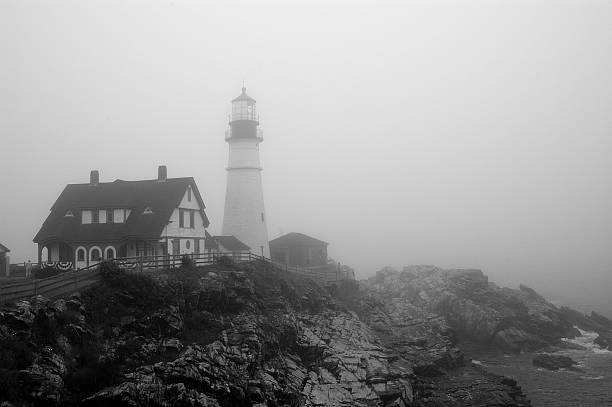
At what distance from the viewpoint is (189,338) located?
2577cm

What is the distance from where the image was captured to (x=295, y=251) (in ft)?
200

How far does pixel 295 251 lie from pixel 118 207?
24794mm

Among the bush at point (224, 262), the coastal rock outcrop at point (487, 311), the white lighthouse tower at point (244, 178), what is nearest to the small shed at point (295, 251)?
the white lighthouse tower at point (244, 178)

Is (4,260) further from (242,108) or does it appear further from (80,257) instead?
(242,108)

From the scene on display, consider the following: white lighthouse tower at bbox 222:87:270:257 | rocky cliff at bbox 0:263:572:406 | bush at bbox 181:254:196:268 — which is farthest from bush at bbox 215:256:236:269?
white lighthouse tower at bbox 222:87:270:257

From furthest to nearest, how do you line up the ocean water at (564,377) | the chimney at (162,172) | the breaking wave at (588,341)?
the breaking wave at (588,341) < the chimney at (162,172) < the ocean water at (564,377)

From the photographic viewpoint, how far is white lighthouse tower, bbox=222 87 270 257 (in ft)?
174

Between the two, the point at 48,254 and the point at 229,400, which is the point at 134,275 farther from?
the point at 48,254

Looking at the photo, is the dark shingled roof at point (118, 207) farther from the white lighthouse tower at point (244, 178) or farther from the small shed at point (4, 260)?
the white lighthouse tower at point (244, 178)

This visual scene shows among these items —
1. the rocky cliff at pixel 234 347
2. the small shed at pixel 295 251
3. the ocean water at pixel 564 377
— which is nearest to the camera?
the rocky cliff at pixel 234 347

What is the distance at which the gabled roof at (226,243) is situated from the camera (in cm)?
4969

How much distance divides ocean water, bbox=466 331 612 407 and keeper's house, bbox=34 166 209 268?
26481 mm

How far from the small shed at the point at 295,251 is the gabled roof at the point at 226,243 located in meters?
9.37

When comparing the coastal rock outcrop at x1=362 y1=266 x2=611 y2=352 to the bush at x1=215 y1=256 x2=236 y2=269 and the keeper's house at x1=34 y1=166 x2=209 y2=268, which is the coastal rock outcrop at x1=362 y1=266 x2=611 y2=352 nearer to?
the bush at x1=215 y1=256 x2=236 y2=269
